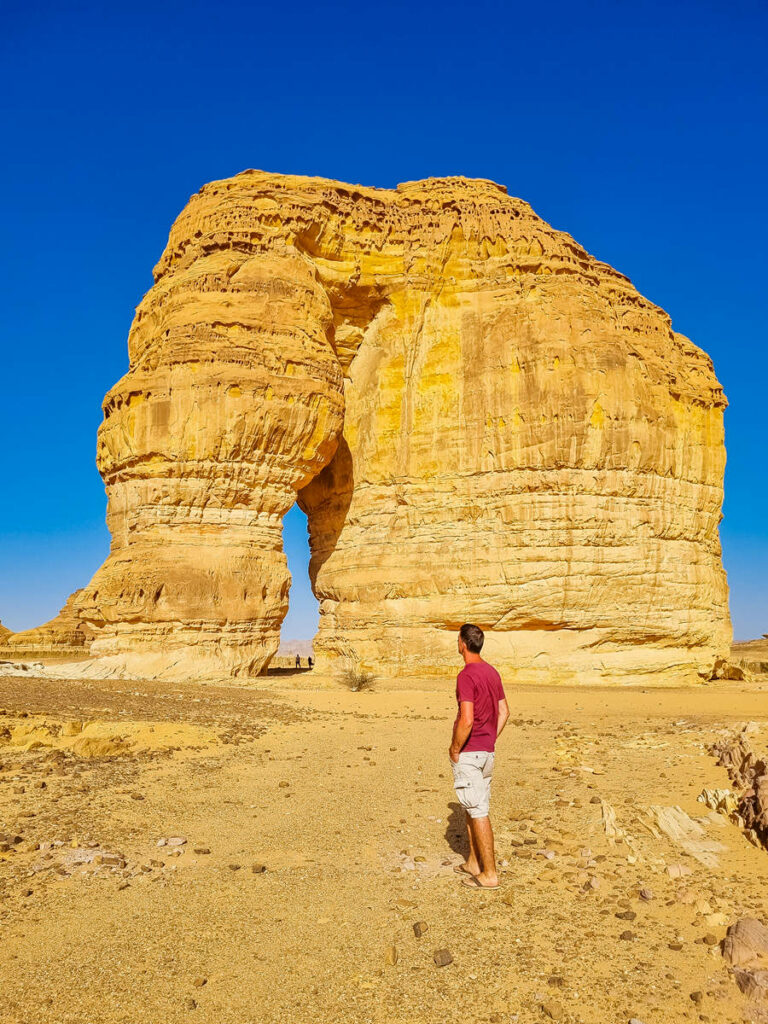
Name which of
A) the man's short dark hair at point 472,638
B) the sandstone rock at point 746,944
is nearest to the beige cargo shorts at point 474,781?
the man's short dark hair at point 472,638

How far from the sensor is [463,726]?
499cm

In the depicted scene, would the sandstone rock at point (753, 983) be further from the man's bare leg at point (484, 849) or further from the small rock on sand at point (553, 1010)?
the man's bare leg at point (484, 849)

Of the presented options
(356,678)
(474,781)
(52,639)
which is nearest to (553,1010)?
(474,781)

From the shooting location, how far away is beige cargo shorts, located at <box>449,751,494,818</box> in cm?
486

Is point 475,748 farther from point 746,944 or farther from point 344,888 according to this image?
point 746,944

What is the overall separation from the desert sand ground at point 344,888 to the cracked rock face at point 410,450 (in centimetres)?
1381

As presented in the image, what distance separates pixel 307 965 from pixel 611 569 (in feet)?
69.1

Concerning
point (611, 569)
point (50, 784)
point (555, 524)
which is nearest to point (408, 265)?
point (555, 524)

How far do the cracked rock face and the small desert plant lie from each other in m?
0.49

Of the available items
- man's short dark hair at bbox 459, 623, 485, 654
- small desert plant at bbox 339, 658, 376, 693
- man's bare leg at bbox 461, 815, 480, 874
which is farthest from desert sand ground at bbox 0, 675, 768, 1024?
small desert plant at bbox 339, 658, 376, 693

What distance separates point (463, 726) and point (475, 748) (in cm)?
20

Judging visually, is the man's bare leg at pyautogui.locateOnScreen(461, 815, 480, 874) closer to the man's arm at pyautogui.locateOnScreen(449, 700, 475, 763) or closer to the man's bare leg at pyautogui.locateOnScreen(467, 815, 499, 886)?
the man's bare leg at pyautogui.locateOnScreen(467, 815, 499, 886)

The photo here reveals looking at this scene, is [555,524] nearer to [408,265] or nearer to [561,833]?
[408,265]

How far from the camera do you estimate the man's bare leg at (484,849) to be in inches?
180
